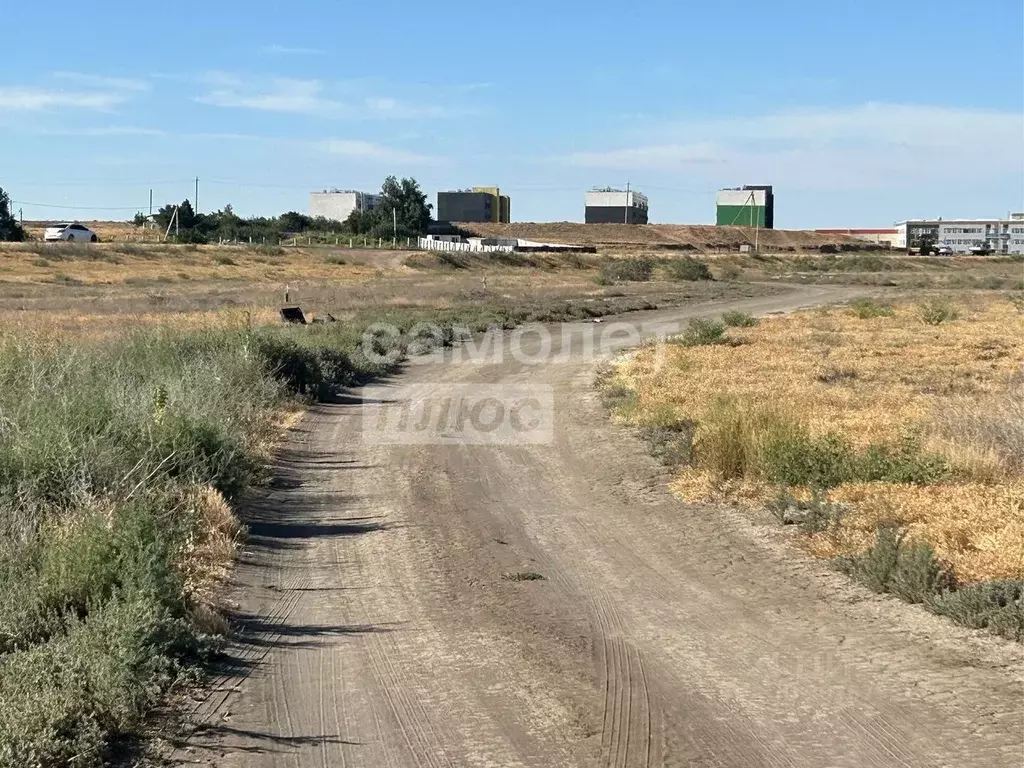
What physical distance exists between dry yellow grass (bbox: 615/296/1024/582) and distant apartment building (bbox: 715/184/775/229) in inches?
5251

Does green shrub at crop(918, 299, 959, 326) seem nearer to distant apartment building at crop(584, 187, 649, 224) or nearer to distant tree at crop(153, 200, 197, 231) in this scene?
distant tree at crop(153, 200, 197, 231)

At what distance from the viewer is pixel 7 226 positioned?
95750mm

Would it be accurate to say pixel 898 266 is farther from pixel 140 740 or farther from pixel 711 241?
pixel 140 740

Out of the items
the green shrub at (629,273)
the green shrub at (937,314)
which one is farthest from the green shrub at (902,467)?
the green shrub at (629,273)

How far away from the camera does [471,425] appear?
1588 cm

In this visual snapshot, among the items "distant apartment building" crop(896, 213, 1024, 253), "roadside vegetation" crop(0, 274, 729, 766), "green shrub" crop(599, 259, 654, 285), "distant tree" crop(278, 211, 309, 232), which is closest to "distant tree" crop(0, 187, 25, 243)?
"distant tree" crop(278, 211, 309, 232)

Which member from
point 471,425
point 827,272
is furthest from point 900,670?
point 827,272

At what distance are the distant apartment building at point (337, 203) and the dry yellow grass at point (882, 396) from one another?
12115 cm

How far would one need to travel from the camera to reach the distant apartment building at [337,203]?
6083 inches

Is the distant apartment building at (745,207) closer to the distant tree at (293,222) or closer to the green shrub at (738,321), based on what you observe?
the distant tree at (293,222)

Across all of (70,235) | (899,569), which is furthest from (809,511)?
(70,235)

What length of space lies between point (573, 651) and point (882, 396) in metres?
12.8

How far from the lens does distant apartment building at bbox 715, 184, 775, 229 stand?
170 metres

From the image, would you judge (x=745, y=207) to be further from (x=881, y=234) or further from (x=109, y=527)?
(x=109, y=527)
